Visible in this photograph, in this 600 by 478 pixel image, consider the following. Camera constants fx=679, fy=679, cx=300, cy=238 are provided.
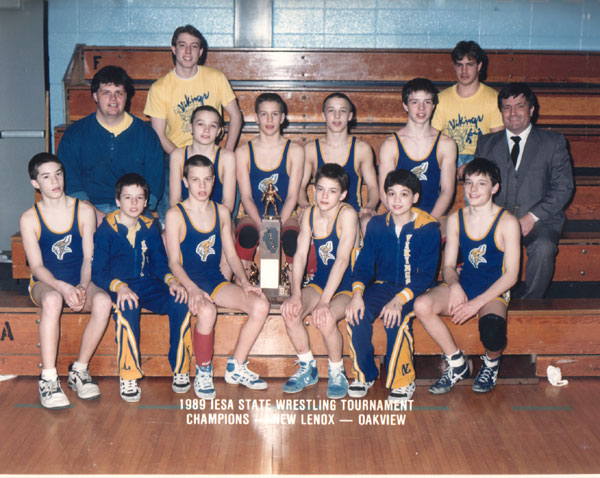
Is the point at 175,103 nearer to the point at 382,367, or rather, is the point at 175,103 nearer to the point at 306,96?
the point at 306,96

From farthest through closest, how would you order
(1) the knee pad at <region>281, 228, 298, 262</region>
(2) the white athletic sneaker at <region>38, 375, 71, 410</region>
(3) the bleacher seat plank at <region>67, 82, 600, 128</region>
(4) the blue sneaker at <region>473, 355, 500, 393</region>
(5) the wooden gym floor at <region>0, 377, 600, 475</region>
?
(3) the bleacher seat plank at <region>67, 82, 600, 128</region>
(1) the knee pad at <region>281, 228, 298, 262</region>
(4) the blue sneaker at <region>473, 355, 500, 393</region>
(2) the white athletic sneaker at <region>38, 375, 71, 410</region>
(5) the wooden gym floor at <region>0, 377, 600, 475</region>

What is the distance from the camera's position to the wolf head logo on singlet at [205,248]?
3197 millimetres

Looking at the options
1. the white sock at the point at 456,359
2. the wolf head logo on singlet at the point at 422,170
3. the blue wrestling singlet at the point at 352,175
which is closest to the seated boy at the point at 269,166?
the blue wrestling singlet at the point at 352,175

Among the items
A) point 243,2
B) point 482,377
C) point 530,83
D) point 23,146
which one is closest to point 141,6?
point 243,2

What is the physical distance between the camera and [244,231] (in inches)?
136

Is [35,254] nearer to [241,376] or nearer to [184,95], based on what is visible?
[241,376]

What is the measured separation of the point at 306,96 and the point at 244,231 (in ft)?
4.91

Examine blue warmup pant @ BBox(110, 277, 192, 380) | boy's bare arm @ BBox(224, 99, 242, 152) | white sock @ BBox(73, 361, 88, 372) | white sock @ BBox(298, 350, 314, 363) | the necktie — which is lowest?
white sock @ BBox(73, 361, 88, 372)

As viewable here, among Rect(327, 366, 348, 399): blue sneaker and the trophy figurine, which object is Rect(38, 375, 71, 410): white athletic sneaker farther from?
Rect(327, 366, 348, 399): blue sneaker

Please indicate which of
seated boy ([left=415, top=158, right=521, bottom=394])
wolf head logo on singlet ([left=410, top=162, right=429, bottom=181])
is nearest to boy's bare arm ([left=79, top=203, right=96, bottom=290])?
seated boy ([left=415, top=158, right=521, bottom=394])

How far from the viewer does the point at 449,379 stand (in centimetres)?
307

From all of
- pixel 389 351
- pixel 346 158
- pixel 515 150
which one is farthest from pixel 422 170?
pixel 389 351

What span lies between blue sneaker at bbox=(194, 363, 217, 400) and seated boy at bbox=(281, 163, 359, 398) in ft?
1.10

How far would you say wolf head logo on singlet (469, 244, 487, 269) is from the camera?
3144mm
